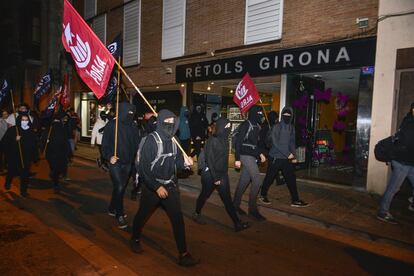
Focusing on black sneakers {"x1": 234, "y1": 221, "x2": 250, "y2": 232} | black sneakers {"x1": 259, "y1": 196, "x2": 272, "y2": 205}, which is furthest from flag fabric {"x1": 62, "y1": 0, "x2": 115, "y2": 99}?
black sneakers {"x1": 259, "y1": 196, "x2": 272, "y2": 205}

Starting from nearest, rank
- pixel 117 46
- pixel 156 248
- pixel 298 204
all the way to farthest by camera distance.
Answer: pixel 156 248
pixel 298 204
pixel 117 46

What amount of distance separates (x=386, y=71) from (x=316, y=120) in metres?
4.10

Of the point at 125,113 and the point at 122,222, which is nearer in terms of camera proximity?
the point at 122,222

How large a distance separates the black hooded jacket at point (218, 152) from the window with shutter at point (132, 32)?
11559 millimetres

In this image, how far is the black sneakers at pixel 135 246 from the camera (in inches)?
177

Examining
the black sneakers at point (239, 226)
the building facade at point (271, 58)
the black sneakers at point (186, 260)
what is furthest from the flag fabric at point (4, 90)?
the black sneakers at point (186, 260)

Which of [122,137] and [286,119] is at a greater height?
[286,119]

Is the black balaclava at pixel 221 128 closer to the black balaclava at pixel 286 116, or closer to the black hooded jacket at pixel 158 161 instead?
the black hooded jacket at pixel 158 161

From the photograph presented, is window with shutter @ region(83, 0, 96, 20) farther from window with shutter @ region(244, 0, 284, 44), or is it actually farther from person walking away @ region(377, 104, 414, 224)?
person walking away @ region(377, 104, 414, 224)

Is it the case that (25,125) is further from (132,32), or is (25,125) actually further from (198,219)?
(132,32)

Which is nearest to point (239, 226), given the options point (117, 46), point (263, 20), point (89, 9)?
point (117, 46)

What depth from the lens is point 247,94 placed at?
8.35 metres

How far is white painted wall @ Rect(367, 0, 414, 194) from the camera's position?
304 inches

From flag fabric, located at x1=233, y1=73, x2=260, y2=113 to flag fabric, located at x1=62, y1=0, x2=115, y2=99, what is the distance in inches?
150
